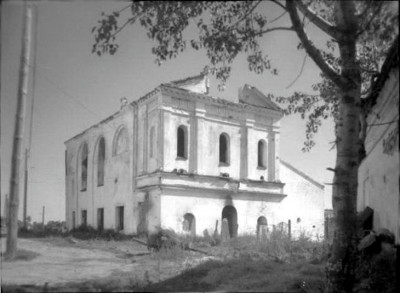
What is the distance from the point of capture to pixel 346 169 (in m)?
4.14

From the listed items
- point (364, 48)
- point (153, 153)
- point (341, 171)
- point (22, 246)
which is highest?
point (364, 48)

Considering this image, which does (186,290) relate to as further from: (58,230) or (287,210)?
(287,210)

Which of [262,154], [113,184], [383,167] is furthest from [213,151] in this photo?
[383,167]

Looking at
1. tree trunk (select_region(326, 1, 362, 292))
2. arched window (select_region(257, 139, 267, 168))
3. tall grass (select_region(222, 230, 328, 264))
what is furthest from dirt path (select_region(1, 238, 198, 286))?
arched window (select_region(257, 139, 267, 168))

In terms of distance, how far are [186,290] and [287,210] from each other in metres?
12.0

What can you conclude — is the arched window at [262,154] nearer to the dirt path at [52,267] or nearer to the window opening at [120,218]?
the window opening at [120,218]

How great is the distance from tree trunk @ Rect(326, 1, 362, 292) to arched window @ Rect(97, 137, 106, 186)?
29.8 feet

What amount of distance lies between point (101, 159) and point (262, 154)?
5.19m

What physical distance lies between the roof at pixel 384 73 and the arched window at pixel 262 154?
5.85 metres

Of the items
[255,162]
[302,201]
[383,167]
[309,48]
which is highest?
[309,48]

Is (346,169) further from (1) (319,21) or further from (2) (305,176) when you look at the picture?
(2) (305,176)

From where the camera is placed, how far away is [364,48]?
6090 millimetres

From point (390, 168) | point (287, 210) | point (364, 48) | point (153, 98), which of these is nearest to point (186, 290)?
point (390, 168)

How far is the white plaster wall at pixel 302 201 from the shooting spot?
639 inches
